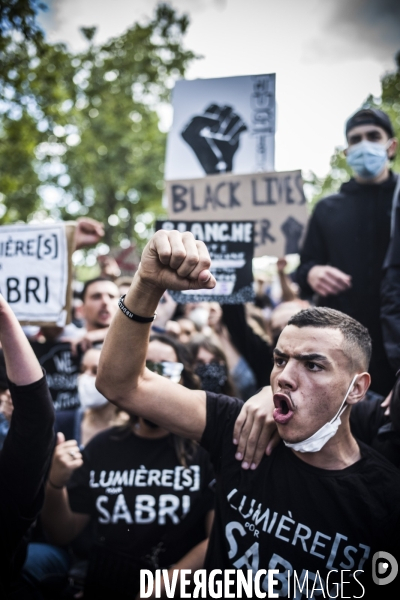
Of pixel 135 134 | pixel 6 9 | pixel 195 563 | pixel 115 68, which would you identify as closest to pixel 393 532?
pixel 195 563

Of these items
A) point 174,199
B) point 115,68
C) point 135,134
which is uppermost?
point 115,68

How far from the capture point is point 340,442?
7.04 ft

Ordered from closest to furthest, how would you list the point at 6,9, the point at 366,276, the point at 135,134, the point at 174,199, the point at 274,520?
the point at 274,520 → the point at 366,276 → the point at 174,199 → the point at 6,9 → the point at 135,134

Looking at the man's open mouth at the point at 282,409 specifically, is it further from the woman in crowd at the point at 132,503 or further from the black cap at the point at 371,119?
the black cap at the point at 371,119

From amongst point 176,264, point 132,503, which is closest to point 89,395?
point 132,503

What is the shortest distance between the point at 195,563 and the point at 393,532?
3.55ft

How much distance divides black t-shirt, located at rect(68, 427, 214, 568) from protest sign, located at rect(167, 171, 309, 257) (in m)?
1.88

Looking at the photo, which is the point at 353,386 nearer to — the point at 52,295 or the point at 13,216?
the point at 52,295

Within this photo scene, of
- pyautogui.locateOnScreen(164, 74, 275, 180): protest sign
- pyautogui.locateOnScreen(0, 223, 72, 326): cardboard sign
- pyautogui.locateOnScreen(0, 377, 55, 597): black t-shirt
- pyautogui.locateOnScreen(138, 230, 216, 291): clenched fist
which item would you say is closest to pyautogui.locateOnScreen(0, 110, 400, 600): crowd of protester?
pyautogui.locateOnScreen(0, 377, 55, 597): black t-shirt

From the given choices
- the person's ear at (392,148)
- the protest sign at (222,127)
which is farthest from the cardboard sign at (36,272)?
the person's ear at (392,148)

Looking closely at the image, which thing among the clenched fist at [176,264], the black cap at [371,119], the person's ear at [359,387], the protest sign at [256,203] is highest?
the black cap at [371,119]

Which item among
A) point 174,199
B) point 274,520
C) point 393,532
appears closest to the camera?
point 393,532

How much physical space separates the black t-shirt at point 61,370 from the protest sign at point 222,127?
1643 millimetres

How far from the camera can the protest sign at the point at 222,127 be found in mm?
4328
